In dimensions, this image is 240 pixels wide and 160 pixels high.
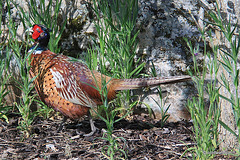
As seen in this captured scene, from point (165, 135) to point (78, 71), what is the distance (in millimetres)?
1291

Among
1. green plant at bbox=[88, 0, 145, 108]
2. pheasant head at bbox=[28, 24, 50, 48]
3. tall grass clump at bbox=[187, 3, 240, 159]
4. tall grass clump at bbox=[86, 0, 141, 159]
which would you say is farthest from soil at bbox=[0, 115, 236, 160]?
pheasant head at bbox=[28, 24, 50, 48]

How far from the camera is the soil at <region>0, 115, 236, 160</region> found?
9.45 ft

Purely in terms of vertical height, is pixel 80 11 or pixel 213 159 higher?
pixel 80 11

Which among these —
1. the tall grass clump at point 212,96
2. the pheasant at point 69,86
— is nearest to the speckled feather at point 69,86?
the pheasant at point 69,86

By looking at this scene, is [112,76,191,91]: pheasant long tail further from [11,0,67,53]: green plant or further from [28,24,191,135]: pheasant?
[11,0,67,53]: green plant

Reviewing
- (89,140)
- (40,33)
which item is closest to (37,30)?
(40,33)

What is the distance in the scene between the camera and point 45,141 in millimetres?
3227

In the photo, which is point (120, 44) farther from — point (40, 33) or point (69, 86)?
point (40, 33)

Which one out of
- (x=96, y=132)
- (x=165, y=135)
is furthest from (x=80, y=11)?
(x=165, y=135)

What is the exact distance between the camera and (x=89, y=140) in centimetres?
325

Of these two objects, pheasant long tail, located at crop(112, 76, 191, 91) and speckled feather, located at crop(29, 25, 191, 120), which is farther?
speckled feather, located at crop(29, 25, 191, 120)

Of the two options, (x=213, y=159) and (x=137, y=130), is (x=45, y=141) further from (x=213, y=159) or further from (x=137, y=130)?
(x=213, y=159)

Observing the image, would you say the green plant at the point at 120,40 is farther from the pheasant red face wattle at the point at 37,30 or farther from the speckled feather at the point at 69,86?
the pheasant red face wattle at the point at 37,30

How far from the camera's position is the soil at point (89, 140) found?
9.45 ft
